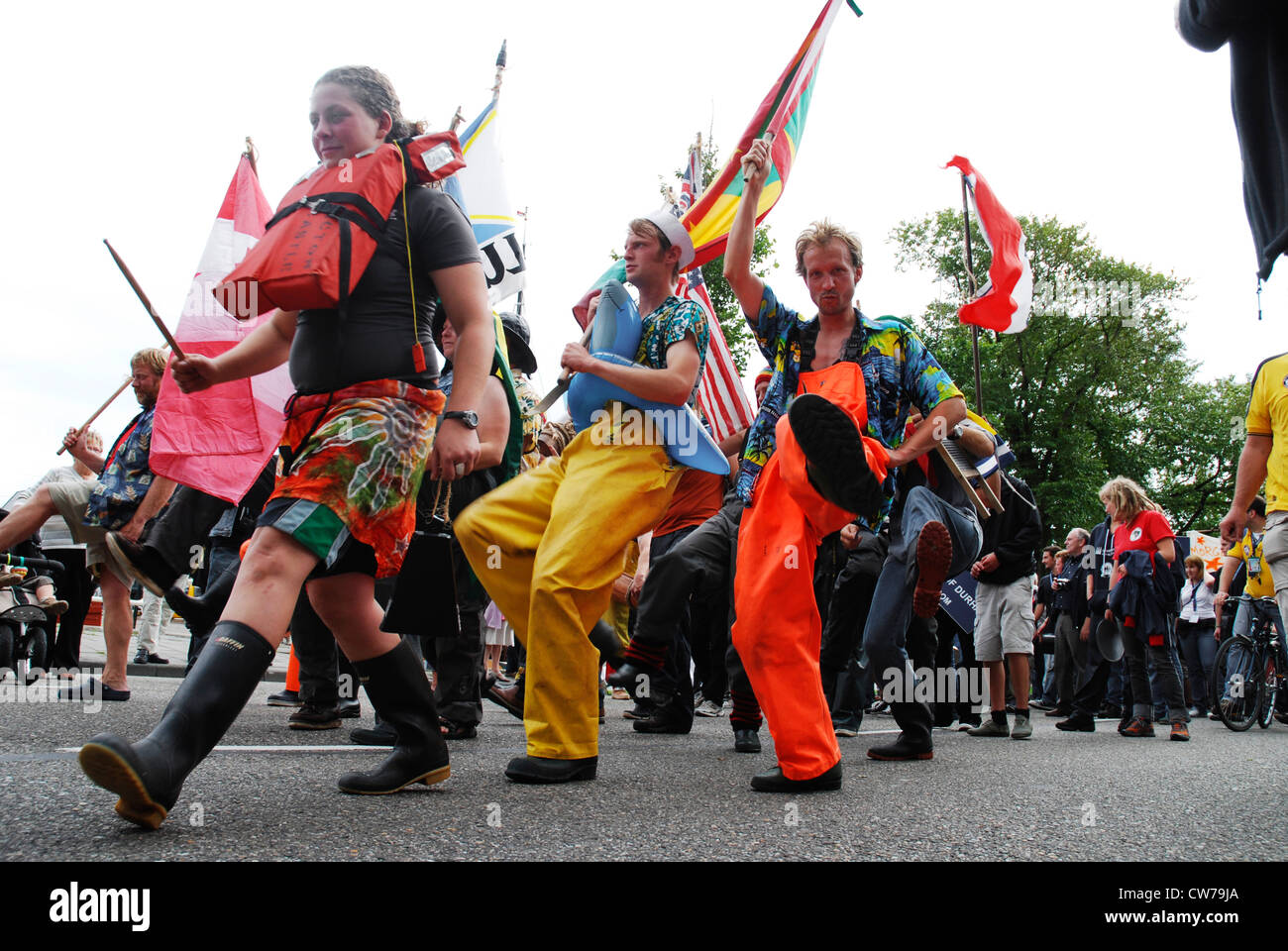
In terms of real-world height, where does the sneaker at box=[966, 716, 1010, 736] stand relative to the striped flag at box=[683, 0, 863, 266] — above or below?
below

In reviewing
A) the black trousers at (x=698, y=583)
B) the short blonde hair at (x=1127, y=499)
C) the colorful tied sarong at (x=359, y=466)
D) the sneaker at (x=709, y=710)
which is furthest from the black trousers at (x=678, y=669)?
the short blonde hair at (x=1127, y=499)

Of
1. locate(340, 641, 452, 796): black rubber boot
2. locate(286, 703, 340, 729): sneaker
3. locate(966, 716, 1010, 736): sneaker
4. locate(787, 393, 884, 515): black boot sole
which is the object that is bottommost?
locate(966, 716, 1010, 736): sneaker

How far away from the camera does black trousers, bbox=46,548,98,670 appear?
24.8 feet

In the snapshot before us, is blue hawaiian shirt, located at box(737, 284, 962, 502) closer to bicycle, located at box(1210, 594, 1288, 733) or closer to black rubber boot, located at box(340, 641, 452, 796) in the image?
black rubber boot, located at box(340, 641, 452, 796)

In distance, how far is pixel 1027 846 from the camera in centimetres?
251

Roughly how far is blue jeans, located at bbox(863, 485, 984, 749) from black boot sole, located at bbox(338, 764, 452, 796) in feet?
7.65

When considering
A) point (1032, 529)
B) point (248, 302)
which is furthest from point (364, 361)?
point (1032, 529)

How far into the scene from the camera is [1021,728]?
280 inches

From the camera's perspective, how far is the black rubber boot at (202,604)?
16.9 feet

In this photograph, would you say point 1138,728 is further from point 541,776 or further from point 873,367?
point 541,776

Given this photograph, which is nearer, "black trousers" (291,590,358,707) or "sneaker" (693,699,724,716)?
"black trousers" (291,590,358,707)

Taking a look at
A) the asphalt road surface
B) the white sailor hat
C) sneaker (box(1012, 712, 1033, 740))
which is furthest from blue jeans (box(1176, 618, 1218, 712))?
the white sailor hat

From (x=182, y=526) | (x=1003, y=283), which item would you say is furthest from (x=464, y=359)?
(x=1003, y=283)
